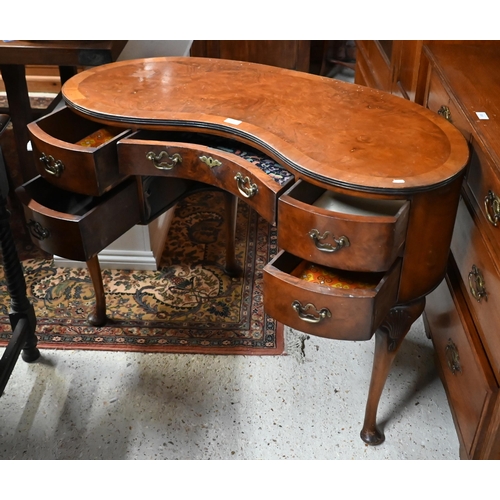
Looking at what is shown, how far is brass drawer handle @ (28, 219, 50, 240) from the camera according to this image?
1438mm

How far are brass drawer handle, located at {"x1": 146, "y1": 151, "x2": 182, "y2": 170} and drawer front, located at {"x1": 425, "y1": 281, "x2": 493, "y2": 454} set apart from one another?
0.68 m

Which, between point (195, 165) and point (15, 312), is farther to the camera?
point (15, 312)

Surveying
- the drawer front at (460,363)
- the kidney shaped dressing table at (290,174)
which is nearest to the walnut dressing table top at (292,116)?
the kidney shaped dressing table at (290,174)

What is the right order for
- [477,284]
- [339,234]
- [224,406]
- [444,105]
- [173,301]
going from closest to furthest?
[339,234] < [477,284] < [444,105] < [224,406] < [173,301]

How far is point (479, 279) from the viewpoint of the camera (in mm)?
1222

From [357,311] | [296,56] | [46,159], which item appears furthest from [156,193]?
[296,56]

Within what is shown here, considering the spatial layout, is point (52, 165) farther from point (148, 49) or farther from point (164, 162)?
point (148, 49)

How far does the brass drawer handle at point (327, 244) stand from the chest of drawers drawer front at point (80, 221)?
21.0 inches

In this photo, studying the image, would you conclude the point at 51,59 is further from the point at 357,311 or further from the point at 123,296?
the point at 357,311

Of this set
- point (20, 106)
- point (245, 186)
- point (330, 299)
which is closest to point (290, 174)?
point (245, 186)

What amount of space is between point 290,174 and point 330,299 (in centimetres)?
31

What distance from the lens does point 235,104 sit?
146 centimetres

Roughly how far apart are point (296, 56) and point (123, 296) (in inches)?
63.4

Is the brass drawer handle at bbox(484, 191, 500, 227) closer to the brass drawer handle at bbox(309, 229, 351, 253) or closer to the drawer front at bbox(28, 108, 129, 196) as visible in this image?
the brass drawer handle at bbox(309, 229, 351, 253)
